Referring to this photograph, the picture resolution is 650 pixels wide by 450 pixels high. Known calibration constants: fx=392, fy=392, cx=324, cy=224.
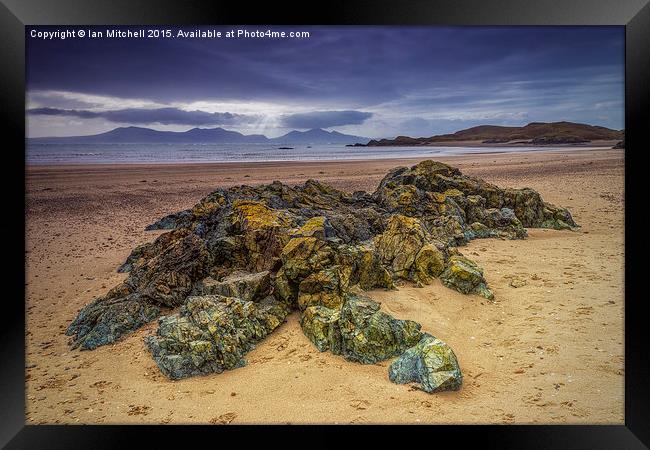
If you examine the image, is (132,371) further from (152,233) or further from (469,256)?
(469,256)

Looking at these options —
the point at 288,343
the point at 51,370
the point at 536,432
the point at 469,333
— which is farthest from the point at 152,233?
the point at 536,432

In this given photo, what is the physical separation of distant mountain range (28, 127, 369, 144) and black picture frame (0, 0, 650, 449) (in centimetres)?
138

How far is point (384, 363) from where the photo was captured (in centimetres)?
436

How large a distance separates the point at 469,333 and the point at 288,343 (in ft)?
7.18

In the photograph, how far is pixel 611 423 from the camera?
4.55 m

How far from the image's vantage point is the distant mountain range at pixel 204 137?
19.2 feet

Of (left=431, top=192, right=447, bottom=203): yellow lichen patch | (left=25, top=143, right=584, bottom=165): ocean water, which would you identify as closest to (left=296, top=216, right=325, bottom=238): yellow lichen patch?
(left=25, top=143, right=584, bottom=165): ocean water

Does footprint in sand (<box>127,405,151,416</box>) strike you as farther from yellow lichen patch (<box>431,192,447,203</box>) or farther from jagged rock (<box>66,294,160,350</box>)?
yellow lichen patch (<box>431,192,447,203</box>)

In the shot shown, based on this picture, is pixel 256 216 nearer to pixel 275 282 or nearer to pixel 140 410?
pixel 275 282

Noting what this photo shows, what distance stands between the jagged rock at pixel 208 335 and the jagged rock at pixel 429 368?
4.98 ft
